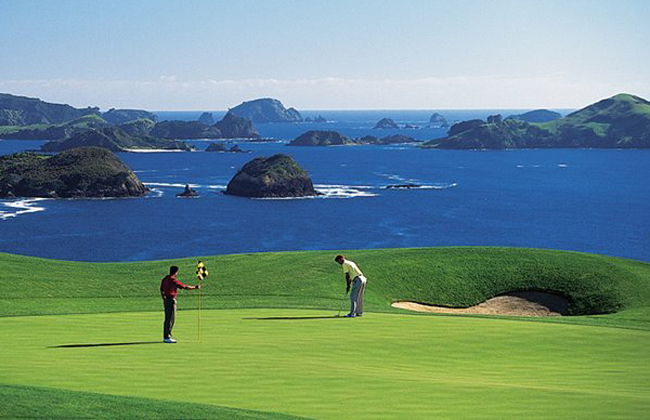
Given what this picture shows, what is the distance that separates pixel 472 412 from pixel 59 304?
26909mm

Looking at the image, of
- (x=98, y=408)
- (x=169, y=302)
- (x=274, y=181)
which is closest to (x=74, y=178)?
(x=274, y=181)

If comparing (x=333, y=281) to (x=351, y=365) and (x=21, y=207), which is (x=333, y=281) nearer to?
(x=351, y=365)

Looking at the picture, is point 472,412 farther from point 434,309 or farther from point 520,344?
point 434,309

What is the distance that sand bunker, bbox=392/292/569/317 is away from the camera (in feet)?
144

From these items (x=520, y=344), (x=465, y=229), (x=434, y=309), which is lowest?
(x=465, y=229)

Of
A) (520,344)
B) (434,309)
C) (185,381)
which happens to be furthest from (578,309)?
(185,381)

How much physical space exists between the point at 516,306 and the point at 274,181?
149 meters

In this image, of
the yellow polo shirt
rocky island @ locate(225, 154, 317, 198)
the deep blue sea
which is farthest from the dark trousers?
rocky island @ locate(225, 154, 317, 198)

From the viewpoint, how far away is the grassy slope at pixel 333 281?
128 ft

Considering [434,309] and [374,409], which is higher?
[374,409]

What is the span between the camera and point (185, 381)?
18.2 m

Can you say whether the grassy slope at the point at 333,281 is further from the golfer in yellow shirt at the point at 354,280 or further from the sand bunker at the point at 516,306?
the golfer in yellow shirt at the point at 354,280

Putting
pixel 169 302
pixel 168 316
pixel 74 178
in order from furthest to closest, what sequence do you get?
1. pixel 74 178
2. pixel 169 302
3. pixel 168 316

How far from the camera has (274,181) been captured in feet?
630
